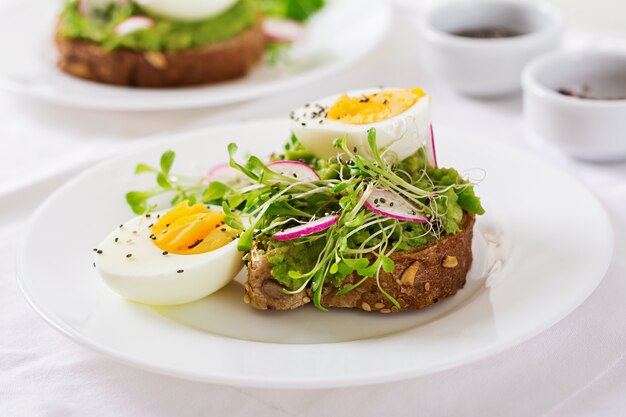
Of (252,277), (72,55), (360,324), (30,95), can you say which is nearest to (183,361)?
(252,277)

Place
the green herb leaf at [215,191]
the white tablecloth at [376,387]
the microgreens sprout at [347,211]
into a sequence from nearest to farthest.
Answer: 1. the white tablecloth at [376,387]
2. the microgreens sprout at [347,211]
3. the green herb leaf at [215,191]

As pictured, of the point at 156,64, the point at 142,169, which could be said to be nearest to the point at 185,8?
the point at 156,64

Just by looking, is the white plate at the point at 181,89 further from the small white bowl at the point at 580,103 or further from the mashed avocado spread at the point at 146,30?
the small white bowl at the point at 580,103

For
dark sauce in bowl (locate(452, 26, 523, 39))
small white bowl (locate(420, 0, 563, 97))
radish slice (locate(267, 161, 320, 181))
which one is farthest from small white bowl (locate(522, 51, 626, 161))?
radish slice (locate(267, 161, 320, 181))

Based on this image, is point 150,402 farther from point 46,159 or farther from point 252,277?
point 46,159

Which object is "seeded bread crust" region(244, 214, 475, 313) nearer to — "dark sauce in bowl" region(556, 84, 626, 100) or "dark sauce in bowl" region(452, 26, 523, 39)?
"dark sauce in bowl" region(556, 84, 626, 100)

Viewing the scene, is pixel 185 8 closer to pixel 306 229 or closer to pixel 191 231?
pixel 191 231

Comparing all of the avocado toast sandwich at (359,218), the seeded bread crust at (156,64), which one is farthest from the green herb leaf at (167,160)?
the seeded bread crust at (156,64)
